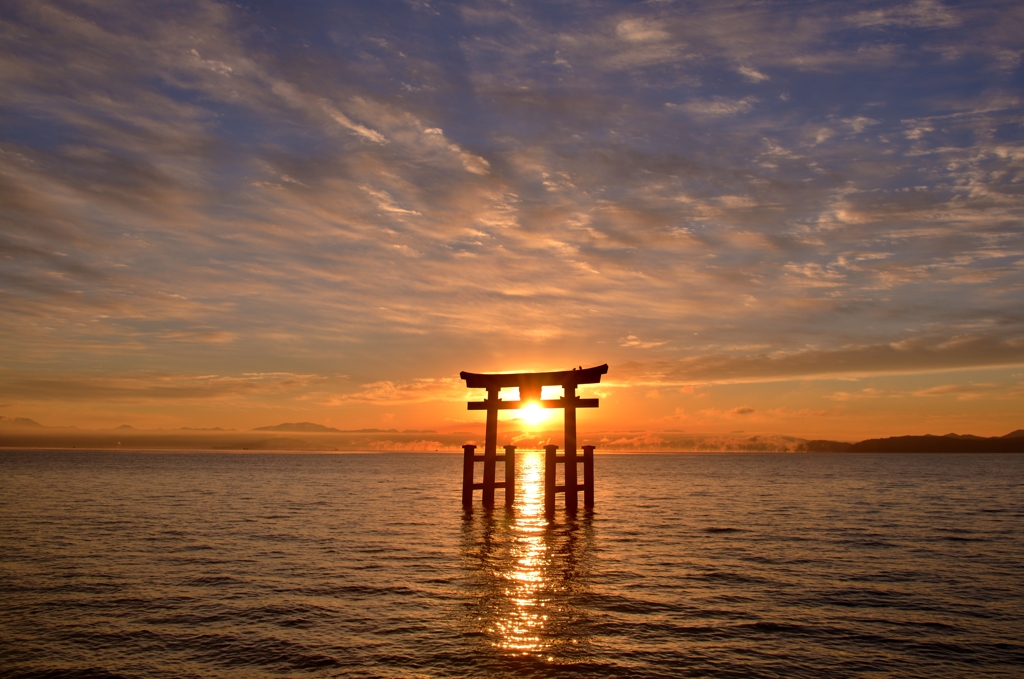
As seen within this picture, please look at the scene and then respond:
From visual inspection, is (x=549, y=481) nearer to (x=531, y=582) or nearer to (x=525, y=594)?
(x=531, y=582)

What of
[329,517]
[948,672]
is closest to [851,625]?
[948,672]

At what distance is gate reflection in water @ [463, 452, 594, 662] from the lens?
11375mm

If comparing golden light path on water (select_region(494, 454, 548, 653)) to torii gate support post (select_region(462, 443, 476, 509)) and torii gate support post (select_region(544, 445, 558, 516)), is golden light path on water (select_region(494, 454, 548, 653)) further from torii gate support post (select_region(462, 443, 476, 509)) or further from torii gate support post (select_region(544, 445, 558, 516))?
torii gate support post (select_region(462, 443, 476, 509))

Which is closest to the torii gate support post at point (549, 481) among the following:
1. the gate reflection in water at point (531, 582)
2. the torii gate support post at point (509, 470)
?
the gate reflection in water at point (531, 582)

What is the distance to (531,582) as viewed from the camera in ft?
53.0

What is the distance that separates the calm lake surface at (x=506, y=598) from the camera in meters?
10.4

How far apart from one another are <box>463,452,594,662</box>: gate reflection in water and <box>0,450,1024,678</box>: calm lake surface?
3.2 inches

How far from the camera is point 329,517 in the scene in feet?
103

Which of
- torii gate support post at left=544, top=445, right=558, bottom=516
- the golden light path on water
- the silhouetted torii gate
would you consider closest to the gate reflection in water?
the golden light path on water

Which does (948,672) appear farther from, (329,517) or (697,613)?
(329,517)

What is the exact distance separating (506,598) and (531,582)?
191 cm

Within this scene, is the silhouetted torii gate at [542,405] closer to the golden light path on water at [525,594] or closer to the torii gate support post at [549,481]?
the torii gate support post at [549,481]

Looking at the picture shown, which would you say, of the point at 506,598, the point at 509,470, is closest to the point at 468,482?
the point at 509,470

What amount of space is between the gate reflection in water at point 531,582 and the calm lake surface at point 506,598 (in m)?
0.08
